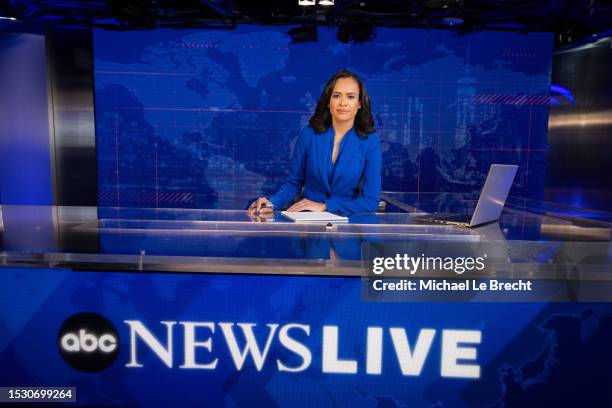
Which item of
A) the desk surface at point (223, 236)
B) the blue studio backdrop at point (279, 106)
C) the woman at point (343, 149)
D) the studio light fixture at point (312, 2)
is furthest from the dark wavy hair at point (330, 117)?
the blue studio backdrop at point (279, 106)

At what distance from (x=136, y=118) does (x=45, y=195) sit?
4.45 feet

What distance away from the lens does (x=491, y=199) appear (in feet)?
5.66

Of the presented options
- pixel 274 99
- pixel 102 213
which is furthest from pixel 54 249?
pixel 274 99

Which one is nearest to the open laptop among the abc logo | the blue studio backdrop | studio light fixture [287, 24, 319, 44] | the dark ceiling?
the abc logo

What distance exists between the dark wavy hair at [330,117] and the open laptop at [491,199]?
0.65 metres

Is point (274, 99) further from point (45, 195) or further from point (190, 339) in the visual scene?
point (190, 339)

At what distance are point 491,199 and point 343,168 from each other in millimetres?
827

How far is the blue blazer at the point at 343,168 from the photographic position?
2352mm

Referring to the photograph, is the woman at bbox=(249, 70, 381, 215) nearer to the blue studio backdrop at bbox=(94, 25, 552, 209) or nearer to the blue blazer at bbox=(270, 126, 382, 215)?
the blue blazer at bbox=(270, 126, 382, 215)

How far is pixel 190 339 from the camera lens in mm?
1272

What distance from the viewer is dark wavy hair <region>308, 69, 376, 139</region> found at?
7.69ft

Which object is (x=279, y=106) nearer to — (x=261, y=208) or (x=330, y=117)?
(x=330, y=117)

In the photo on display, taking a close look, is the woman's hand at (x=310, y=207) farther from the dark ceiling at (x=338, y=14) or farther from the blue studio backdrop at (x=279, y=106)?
the blue studio backdrop at (x=279, y=106)

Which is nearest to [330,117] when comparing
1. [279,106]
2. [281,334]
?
[281,334]
